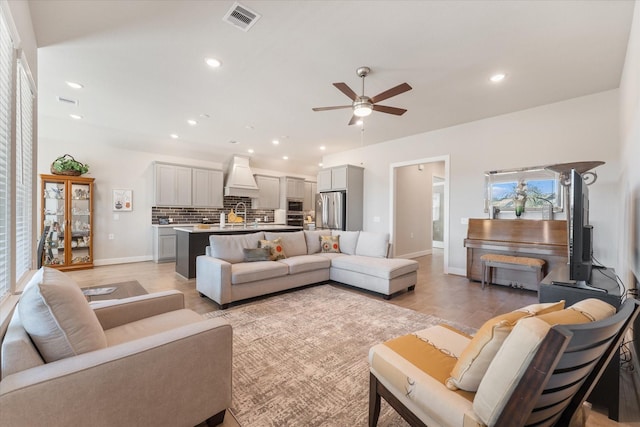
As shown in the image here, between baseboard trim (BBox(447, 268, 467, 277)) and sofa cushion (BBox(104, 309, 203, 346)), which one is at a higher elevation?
sofa cushion (BBox(104, 309, 203, 346))

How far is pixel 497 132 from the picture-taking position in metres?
4.53

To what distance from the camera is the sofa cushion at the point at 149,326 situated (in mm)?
1532

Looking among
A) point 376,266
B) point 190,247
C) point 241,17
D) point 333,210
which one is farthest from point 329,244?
point 241,17

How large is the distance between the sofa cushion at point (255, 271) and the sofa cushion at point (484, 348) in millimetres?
2728

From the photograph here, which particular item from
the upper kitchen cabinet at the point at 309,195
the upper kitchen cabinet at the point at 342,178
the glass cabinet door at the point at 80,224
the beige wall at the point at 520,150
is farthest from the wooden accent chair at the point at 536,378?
the upper kitchen cabinet at the point at 309,195

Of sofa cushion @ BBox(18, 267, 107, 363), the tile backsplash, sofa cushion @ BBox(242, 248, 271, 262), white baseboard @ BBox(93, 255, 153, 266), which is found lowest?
white baseboard @ BBox(93, 255, 153, 266)

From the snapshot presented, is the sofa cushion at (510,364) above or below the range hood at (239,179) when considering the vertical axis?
below

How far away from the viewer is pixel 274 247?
4.12m

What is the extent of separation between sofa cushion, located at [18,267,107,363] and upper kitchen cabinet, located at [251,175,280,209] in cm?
714

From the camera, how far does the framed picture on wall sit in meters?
6.00

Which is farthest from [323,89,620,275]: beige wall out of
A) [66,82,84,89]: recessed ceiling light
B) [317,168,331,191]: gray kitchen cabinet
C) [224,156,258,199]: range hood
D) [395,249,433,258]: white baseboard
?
[66,82,84,89]: recessed ceiling light

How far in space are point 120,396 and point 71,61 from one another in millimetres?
3655

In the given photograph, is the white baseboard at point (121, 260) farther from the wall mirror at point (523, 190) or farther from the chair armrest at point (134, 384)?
the wall mirror at point (523, 190)

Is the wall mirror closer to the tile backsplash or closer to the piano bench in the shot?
the piano bench
